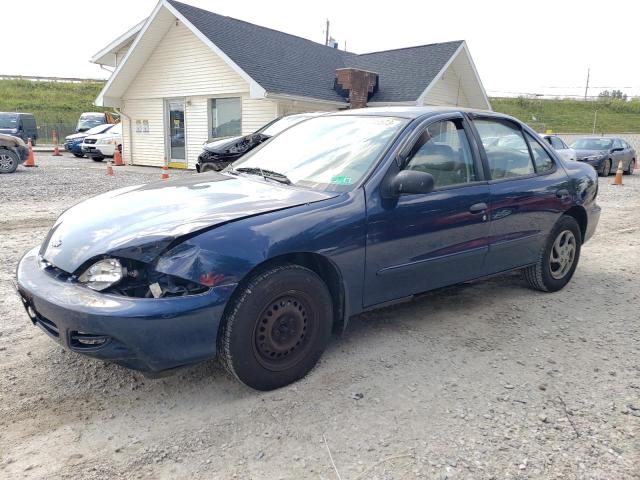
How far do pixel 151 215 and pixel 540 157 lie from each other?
351 cm

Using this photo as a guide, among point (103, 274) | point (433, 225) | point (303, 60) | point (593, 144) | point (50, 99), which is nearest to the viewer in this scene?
point (103, 274)

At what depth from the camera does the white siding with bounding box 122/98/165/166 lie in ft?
62.3

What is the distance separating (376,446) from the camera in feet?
8.43

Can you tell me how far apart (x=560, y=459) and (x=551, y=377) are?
889mm

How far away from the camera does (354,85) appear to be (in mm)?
18078

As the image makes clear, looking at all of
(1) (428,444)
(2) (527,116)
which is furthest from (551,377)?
(2) (527,116)

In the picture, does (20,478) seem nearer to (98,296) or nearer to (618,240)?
(98,296)

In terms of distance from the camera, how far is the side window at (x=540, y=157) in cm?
467

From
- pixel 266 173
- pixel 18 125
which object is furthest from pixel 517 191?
pixel 18 125

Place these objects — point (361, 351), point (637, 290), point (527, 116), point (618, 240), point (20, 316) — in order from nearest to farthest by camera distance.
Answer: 1. point (361, 351)
2. point (20, 316)
3. point (637, 290)
4. point (618, 240)
5. point (527, 116)

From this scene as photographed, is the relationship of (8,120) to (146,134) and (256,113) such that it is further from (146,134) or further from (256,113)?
(256,113)

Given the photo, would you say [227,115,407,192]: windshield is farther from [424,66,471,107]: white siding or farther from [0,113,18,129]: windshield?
[0,113,18,129]: windshield

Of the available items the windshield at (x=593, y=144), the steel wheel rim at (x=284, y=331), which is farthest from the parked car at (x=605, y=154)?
the steel wheel rim at (x=284, y=331)

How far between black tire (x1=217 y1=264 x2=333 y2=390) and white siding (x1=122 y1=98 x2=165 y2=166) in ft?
56.4
